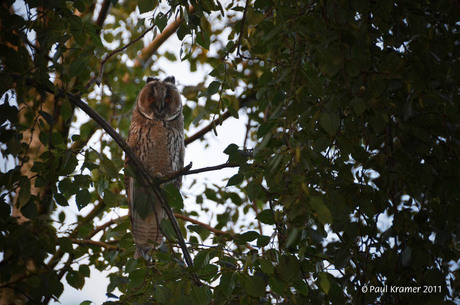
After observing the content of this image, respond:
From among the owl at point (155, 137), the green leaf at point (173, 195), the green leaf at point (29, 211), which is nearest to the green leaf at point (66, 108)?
the green leaf at point (29, 211)

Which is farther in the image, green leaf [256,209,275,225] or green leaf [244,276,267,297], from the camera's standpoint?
green leaf [256,209,275,225]

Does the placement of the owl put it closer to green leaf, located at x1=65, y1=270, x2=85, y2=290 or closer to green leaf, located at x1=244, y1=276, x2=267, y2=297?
green leaf, located at x1=65, y1=270, x2=85, y2=290

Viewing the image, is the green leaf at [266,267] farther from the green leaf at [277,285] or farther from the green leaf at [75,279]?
→ the green leaf at [75,279]

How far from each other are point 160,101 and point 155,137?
283mm

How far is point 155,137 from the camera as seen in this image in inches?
121

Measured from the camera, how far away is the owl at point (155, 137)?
3.07m

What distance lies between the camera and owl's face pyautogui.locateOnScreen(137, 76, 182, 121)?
316 cm

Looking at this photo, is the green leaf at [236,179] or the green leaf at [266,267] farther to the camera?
the green leaf at [236,179]

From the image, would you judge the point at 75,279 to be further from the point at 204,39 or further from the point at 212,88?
the point at 204,39

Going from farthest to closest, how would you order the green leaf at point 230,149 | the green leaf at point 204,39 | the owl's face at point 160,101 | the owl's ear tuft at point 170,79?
the owl's ear tuft at point 170,79, the owl's face at point 160,101, the green leaf at point 204,39, the green leaf at point 230,149

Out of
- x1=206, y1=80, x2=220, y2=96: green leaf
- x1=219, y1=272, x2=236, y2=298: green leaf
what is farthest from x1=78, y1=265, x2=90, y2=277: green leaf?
x1=206, y1=80, x2=220, y2=96: green leaf

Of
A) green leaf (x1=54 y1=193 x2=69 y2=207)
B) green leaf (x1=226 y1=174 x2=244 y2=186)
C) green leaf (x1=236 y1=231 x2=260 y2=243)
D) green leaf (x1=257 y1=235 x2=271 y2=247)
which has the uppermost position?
green leaf (x1=226 y1=174 x2=244 y2=186)

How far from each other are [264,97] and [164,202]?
695mm

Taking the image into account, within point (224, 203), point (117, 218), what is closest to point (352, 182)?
point (224, 203)
